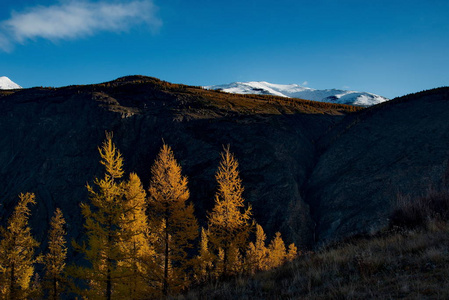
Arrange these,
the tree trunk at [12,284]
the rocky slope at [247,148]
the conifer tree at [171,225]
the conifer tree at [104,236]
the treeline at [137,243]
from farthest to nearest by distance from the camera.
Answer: the rocky slope at [247,148] → the tree trunk at [12,284] → the conifer tree at [171,225] → the treeline at [137,243] → the conifer tree at [104,236]

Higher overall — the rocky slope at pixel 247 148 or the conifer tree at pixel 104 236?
the rocky slope at pixel 247 148

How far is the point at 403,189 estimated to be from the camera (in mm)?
25266

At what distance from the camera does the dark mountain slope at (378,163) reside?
2538 centimetres

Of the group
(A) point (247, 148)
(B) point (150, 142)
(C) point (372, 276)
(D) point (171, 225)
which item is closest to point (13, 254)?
(D) point (171, 225)

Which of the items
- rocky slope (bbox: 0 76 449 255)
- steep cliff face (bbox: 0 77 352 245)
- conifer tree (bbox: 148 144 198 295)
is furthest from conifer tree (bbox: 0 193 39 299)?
steep cliff face (bbox: 0 77 352 245)

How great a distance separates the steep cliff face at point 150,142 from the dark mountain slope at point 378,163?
323 cm

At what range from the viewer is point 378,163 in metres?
31.5

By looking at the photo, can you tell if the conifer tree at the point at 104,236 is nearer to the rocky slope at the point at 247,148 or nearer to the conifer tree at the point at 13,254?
the conifer tree at the point at 13,254

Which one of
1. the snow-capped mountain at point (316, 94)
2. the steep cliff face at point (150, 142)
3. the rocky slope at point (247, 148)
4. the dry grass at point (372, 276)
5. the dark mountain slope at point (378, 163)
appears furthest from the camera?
the snow-capped mountain at point (316, 94)

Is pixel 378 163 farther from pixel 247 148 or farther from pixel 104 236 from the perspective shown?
pixel 104 236

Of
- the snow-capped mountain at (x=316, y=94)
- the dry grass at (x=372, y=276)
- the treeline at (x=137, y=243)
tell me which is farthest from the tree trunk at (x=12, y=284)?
the snow-capped mountain at (x=316, y=94)

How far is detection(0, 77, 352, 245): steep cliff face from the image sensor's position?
3338cm

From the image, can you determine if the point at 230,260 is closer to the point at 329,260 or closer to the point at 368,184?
the point at 329,260

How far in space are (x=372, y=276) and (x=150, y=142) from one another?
38686mm
